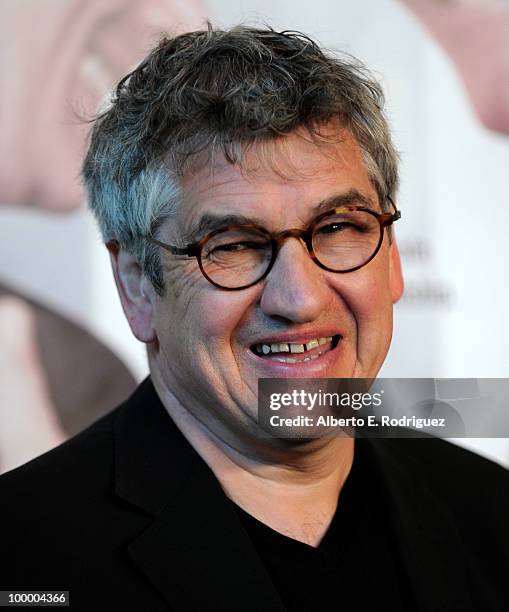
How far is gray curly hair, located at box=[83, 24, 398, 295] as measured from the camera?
1.17m

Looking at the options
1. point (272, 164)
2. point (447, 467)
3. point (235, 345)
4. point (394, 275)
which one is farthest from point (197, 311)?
point (447, 467)

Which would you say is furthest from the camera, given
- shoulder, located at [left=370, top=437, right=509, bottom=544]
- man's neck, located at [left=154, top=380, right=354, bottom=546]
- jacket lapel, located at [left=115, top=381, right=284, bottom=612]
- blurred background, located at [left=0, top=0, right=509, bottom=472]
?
blurred background, located at [left=0, top=0, right=509, bottom=472]

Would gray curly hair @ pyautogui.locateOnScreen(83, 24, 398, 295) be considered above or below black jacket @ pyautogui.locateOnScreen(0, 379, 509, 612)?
above

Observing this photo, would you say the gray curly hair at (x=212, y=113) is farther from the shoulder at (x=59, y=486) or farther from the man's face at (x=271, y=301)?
the shoulder at (x=59, y=486)

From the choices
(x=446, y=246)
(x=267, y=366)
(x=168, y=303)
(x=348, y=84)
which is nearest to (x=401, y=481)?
(x=267, y=366)

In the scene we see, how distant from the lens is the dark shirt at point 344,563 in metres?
1.20

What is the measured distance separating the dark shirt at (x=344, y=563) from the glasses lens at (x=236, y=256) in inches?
12.7

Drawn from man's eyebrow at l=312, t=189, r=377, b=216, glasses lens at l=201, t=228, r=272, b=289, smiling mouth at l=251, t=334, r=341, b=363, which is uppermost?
man's eyebrow at l=312, t=189, r=377, b=216

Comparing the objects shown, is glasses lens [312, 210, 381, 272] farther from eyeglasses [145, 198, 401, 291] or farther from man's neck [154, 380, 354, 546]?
man's neck [154, 380, 354, 546]

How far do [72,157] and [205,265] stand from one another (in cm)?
82

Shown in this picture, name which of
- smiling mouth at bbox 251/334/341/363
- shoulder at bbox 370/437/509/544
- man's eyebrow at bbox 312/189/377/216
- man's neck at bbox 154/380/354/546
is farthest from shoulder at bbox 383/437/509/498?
man's eyebrow at bbox 312/189/377/216

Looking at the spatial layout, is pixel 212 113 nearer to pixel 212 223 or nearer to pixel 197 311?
pixel 212 223

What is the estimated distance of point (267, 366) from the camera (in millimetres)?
1188

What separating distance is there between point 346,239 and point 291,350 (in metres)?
0.16
